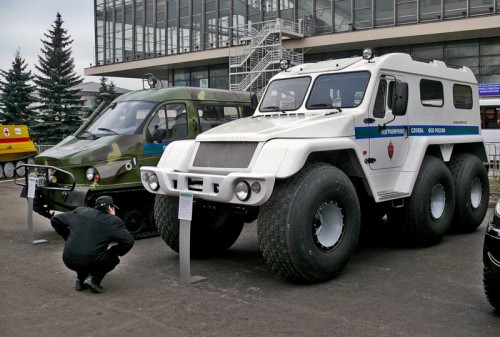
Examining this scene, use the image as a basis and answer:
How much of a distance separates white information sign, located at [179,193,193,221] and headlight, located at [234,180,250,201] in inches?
26.9

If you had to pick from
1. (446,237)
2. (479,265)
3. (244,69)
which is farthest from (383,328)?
(244,69)

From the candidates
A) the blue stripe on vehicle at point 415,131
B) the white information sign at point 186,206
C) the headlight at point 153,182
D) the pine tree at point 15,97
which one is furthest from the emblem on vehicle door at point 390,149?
the pine tree at point 15,97

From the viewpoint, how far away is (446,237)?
8914 millimetres

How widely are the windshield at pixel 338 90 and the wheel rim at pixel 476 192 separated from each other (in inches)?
131

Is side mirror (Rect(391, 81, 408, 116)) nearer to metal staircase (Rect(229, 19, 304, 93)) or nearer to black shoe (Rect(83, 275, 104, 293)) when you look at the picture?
black shoe (Rect(83, 275, 104, 293))

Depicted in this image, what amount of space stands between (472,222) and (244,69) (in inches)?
988

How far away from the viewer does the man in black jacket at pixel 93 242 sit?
6109 millimetres

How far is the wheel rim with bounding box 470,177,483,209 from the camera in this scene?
9.43 meters

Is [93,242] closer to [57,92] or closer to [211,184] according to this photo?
[211,184]

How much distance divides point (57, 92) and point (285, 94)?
1186 inches

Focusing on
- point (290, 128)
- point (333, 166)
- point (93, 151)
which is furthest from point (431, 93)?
point (93, 151)

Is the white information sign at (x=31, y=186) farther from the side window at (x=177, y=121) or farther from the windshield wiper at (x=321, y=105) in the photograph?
the windshield wiper at (x=321, y=105)

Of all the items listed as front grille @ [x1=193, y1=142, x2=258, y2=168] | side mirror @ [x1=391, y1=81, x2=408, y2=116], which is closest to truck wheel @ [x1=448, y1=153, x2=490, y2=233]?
side mirror @ [x1=391, y1=81, x2=408, y2=116]

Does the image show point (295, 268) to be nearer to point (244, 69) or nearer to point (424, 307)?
point (424, 307)
